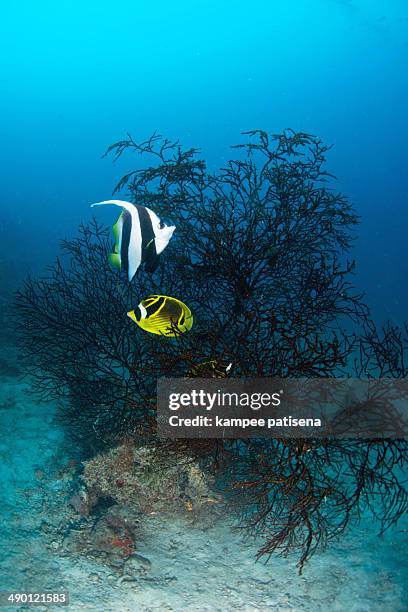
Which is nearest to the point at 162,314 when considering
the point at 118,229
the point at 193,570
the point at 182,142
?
the point at 118,229

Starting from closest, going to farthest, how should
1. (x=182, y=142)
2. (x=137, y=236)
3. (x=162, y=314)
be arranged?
(x=162, y=314) < (x=137, y=236) < (x=182, y=142)

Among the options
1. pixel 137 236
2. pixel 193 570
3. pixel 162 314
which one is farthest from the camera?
pixel 193 570

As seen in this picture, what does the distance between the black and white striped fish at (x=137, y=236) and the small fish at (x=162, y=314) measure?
1.38ft

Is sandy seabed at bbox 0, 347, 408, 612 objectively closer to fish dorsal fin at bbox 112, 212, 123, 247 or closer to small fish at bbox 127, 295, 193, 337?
small fish at bbox 127, 295, 193, 337

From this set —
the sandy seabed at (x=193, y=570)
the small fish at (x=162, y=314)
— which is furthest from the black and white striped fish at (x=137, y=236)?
the sandy seabed at (x=193, y=570)

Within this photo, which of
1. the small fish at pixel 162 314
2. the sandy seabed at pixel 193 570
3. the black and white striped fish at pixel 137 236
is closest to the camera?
the small fish at pixel 162 314

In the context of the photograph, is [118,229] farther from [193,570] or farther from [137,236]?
[193,570]

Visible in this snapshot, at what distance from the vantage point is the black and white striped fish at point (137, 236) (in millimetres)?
3287

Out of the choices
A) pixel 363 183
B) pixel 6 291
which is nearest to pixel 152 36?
pixel 363 183

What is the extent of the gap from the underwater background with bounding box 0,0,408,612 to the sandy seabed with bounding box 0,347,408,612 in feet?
0.05

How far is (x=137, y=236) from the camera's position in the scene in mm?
3291

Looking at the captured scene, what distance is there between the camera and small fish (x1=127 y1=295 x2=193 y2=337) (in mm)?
3041

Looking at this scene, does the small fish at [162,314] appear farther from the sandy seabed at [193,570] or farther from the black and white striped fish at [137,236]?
the sandy seabed at [193,570]

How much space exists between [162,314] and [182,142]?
75.5 metres
